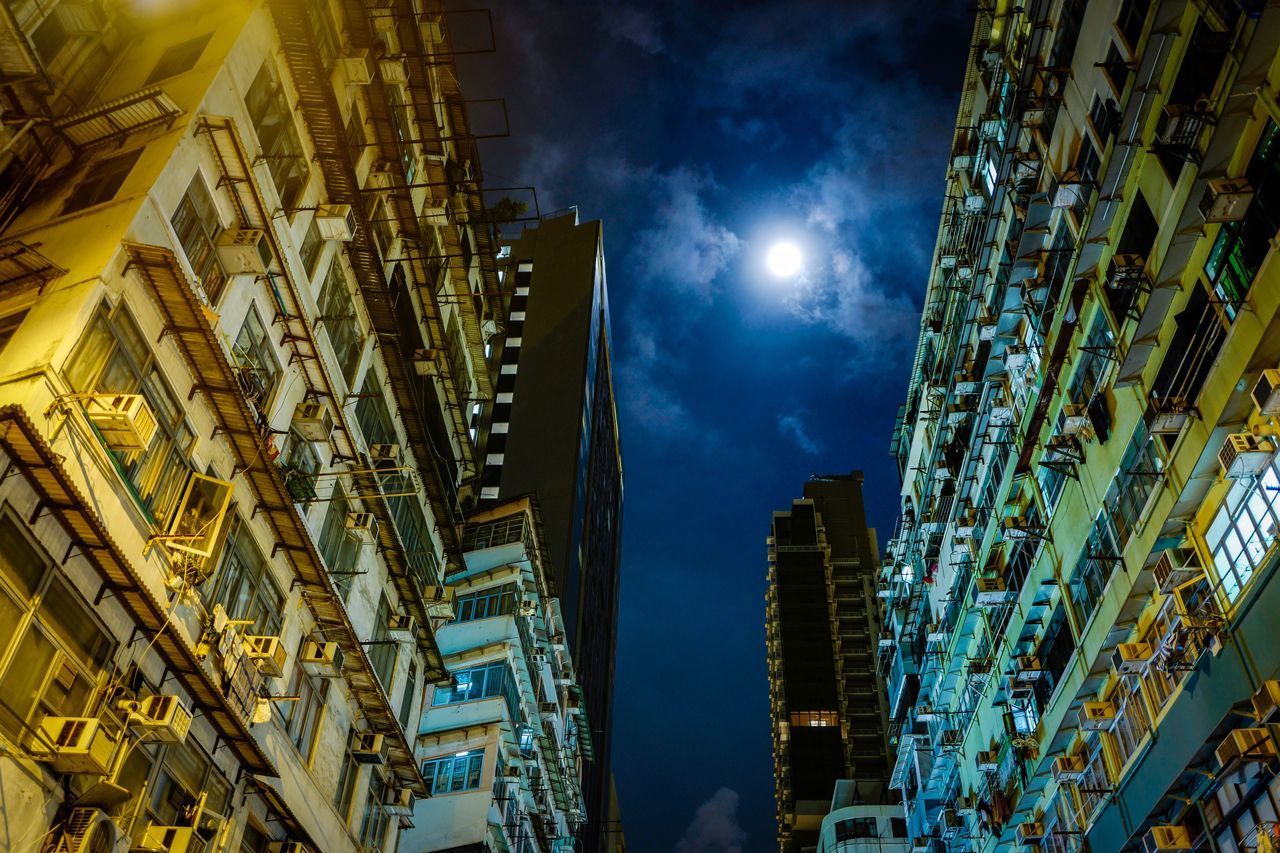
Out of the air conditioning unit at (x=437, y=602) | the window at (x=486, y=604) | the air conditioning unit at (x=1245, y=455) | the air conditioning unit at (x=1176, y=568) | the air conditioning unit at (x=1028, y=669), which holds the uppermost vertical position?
the window at (x=486, y=604)

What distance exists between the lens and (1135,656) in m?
20.8

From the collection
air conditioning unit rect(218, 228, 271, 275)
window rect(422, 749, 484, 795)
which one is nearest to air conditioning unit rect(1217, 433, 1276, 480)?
air conditioning unit rect(218, 228, 271, 275)

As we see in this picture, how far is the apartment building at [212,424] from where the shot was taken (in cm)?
1366

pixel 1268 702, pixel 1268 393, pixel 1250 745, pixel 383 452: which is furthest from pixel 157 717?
pixel 1268 393

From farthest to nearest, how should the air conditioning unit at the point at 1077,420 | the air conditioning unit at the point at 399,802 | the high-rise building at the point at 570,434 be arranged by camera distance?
1. the high-rise building at the point at 570,434
2. the air conditioning unit at the point at 399,802
3. the air conditioning unit at the point at 1077,420

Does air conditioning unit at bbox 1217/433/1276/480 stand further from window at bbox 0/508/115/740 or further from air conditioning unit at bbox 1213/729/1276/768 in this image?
window at bbox 0/508/115/740

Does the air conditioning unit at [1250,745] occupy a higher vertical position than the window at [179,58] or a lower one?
lower

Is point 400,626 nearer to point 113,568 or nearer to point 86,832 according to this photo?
point 113,568

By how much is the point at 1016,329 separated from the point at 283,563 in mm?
23356

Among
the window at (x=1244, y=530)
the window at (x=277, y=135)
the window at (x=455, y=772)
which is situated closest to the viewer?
the window at (x=1244, y=530)

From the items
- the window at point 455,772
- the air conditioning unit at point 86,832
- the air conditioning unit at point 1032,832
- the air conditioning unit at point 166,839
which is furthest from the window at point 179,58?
the air conditioning unit at point 1032,832

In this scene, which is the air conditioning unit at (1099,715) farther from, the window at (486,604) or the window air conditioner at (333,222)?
the window at (486,604)

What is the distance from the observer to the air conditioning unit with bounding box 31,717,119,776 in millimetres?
12797

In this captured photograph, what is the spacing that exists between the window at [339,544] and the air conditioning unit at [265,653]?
425cm
